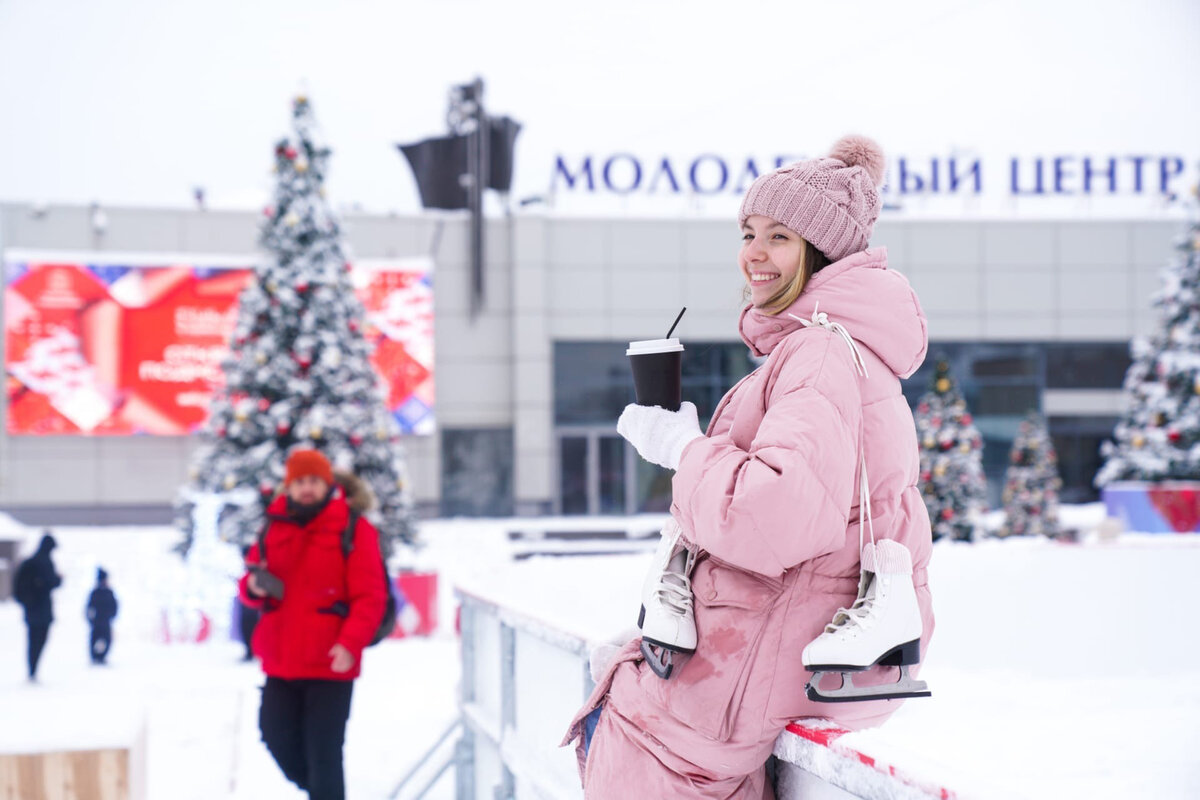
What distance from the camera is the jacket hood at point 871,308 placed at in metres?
1.80

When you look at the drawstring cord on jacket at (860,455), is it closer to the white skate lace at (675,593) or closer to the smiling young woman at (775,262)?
the smiling young woman at (775,262)

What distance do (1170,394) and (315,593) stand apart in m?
13.6

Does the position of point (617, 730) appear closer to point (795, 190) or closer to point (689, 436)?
point (689, 436)

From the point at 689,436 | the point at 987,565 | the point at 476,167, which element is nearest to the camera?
the point at 689,436

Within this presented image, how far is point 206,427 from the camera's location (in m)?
13.0

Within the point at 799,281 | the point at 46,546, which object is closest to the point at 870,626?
the point at 799,281

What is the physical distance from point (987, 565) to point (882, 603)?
631 cm

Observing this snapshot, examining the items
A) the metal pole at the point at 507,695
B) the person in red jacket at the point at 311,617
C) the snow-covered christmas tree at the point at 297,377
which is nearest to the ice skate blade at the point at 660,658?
the metal pole at the point at 507,695

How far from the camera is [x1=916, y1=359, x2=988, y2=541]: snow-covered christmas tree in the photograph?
14276 mm

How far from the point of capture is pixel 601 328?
87.5 feet

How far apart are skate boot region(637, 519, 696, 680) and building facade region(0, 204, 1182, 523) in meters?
23.1

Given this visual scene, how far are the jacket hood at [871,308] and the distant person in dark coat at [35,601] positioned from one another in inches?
393

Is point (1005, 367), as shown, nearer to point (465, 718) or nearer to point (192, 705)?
point (192, 705)

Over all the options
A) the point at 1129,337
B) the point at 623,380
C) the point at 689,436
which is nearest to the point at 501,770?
the point at 689,436
